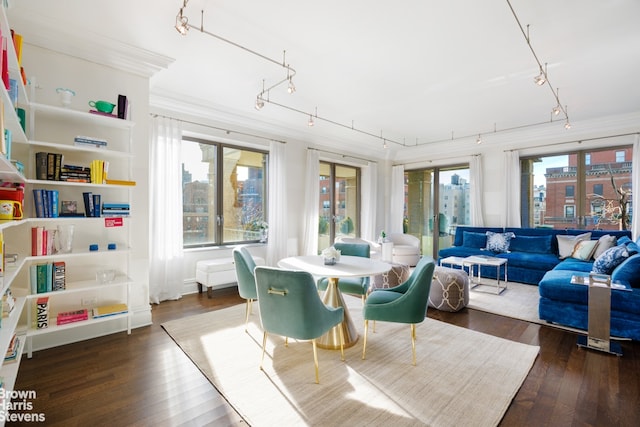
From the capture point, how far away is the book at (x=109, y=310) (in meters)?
2.86

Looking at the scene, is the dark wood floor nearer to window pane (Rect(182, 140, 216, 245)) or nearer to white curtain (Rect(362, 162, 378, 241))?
window pane (Rect(182, 140, 216, 245))

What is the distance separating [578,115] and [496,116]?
4.27ft

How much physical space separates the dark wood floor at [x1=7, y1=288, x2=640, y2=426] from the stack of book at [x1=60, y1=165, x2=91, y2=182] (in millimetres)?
1545

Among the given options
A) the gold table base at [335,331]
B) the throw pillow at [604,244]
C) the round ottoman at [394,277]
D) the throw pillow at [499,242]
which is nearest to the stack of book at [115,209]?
the gold table base at [335,331]

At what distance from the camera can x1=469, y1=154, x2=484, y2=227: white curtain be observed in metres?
6.48

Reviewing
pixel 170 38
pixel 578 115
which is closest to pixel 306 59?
pixel 170 38

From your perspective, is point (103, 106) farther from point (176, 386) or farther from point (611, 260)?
point (611, 260)

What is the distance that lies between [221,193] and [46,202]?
8.27 ft

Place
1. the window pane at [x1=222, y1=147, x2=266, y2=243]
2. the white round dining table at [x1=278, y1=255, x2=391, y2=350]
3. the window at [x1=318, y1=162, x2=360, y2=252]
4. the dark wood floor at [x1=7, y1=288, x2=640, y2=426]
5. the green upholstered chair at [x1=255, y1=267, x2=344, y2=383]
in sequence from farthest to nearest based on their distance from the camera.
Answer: the window at [x1=318, y1=162, x2=360, y2=252] < the window pane at [x1=222, y1=147, x2=266, y2=243] < the white round dining table at [x1=278, y1=255, x2=391, y2=350] < the green upholstered chair at [x1=255, y1=267, x2=344, y2=383] < the dark wood floor at [x1=7, y1=288, x2=640, y2=426]

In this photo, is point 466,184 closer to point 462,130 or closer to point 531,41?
point 462,130

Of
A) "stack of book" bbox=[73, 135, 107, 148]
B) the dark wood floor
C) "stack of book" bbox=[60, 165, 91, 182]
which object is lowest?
the dark wood floor

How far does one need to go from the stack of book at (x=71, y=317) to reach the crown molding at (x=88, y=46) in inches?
95.4

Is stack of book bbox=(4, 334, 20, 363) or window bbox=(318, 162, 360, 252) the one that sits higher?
window bbox=(318, 162, 360, 252)

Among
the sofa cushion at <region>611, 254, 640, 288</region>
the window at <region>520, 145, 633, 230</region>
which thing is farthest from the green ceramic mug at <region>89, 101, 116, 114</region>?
Result: the window at <region>520, 145, 633, 230</region>
